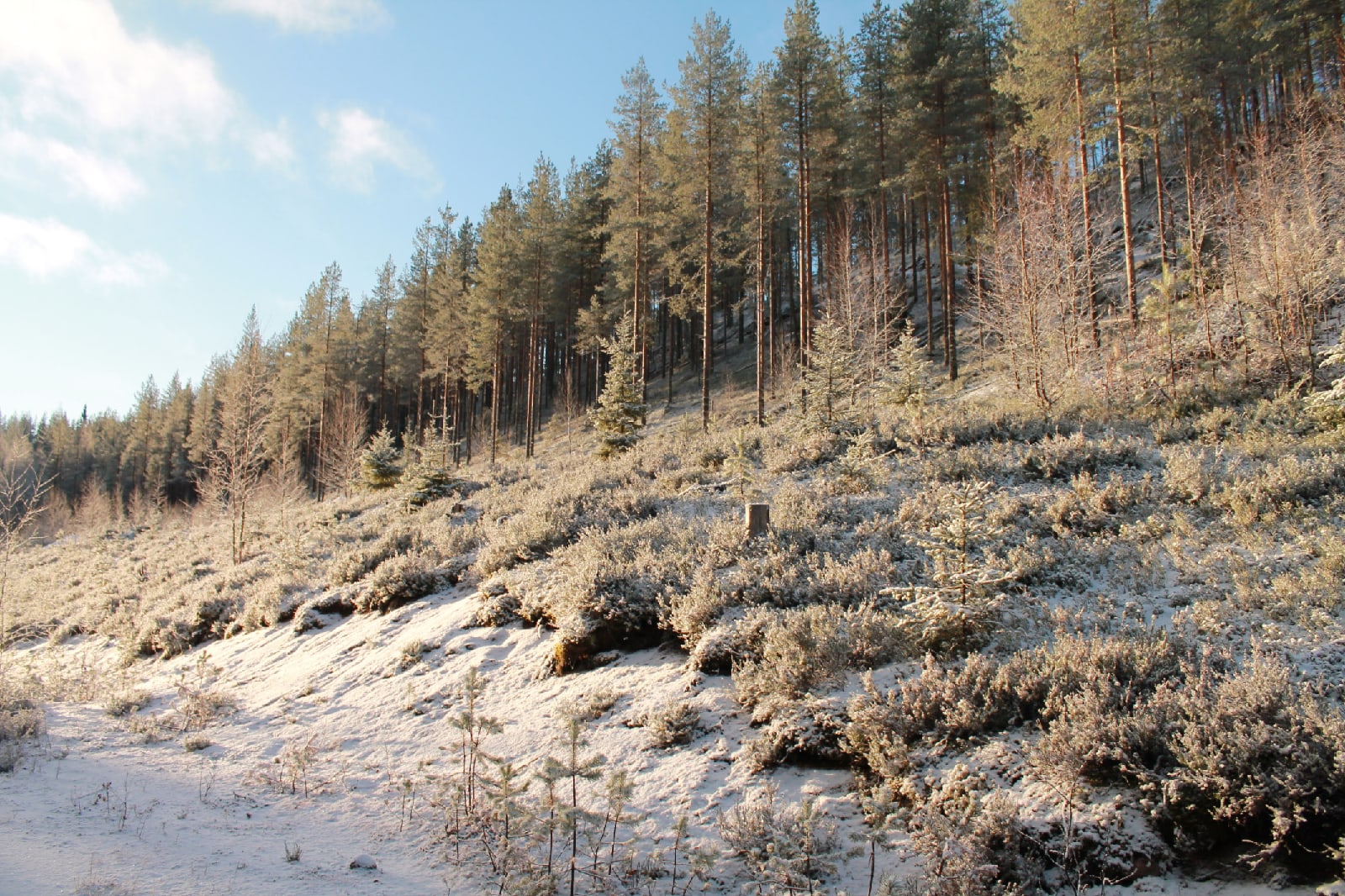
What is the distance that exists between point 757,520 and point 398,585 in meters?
6.28

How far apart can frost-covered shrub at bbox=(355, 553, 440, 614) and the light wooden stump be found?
18.4 ft

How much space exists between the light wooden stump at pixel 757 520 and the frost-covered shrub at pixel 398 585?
5.61 m

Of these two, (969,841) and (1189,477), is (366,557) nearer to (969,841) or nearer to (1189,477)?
(969,841)

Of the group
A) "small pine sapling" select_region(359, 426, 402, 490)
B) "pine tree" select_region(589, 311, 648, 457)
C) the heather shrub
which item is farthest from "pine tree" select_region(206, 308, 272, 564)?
the heather shrub

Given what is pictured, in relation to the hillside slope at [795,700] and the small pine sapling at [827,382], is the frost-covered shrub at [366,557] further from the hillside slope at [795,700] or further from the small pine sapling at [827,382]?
the small pine sapling at [827,382]

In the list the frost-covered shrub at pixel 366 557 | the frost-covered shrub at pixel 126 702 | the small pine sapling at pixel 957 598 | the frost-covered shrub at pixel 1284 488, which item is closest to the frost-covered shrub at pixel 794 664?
the small pine sapling at pixel 957 598

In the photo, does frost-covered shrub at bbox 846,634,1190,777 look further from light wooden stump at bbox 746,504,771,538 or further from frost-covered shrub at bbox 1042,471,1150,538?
light wooden stump at bbox 746,504,771,538

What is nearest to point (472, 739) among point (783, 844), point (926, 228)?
point (783, 844)

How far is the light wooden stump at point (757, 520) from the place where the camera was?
8742 mm

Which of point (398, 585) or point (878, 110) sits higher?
point (878, 110)

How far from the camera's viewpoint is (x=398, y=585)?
10.6 m

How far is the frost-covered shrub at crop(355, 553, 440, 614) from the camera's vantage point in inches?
418

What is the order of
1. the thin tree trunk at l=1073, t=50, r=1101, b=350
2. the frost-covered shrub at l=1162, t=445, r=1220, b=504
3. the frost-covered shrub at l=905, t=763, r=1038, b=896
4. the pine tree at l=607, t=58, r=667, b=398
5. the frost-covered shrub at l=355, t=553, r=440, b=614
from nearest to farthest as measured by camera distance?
the frost-covered shrub at l=905, t=763, r=1038, b=896, the frost-covered shrub at l=1162, t=445, r=1220, b=504, the frost-covered shrub at l=355, t=553, r=440, b=614, the thin tree trunk at l=1073, t=50, r=1101, b=350, the pine tree at l=607, t=58, r=667, b=398

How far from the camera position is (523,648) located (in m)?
7.99
